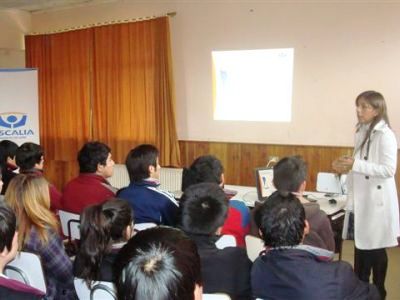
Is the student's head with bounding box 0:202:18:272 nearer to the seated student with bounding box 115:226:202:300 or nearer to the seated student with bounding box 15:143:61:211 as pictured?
the seated student with bounding box 115:226:202:300

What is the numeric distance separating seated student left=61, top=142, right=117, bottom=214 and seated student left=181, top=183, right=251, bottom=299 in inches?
44.6

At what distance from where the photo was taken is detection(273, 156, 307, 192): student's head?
255 cm

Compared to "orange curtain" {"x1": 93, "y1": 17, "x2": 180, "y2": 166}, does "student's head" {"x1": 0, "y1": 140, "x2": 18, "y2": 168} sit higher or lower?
lower

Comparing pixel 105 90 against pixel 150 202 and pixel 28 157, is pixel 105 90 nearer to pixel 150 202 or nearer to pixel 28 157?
pixel 28 157

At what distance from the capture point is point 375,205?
2.79 meters

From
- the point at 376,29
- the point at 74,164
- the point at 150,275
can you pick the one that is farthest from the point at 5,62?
the point at 150,275

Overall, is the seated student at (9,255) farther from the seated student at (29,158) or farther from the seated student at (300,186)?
the seated student at (29,158)

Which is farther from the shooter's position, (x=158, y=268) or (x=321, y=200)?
(x=321, y=200)

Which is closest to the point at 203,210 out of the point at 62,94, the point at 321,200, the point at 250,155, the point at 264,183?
the point at 264,183

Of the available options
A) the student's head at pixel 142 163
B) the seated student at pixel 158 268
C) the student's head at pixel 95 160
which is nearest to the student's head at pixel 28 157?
the student's head at pixel 95 160

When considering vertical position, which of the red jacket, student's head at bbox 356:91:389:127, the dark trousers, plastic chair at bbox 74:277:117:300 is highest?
student's head at bbox 356:91:389:127

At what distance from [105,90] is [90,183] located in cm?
332

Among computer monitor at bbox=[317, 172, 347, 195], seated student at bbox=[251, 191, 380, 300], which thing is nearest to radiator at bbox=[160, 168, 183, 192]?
computer monitor at bbox=[317, 172, 347, 195]

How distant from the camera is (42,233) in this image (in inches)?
84.9
